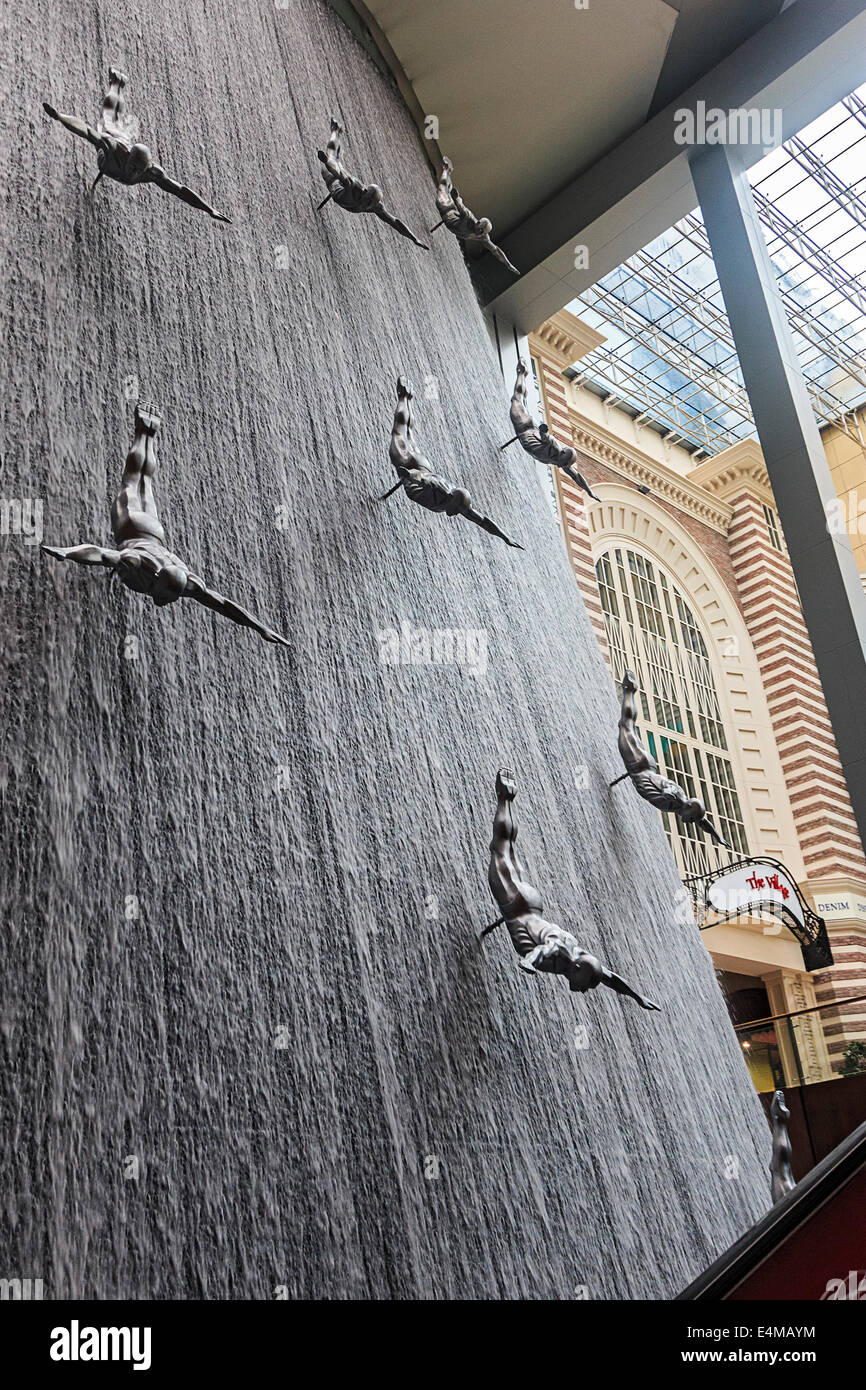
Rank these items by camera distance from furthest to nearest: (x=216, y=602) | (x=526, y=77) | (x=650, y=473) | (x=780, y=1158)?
(x=650, y=473)
(x=526, y=77)
(x=780, y=1158)
(x=216, y=602)

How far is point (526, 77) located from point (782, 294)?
6.07 metres

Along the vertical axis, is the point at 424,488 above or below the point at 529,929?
above

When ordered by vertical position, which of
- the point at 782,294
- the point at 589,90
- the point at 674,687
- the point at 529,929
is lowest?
the point at 529,929

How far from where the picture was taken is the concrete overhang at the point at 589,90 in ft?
19.8

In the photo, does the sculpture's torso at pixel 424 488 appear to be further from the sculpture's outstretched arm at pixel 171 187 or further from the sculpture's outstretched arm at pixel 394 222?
the sculpture's outstretched arm at pixel 394 222

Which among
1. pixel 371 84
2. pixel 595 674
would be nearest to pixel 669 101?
pixel 371 84

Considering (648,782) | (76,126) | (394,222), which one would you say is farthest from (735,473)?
(76,126)

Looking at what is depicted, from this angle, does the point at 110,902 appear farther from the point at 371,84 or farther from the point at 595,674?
the point at 371,84

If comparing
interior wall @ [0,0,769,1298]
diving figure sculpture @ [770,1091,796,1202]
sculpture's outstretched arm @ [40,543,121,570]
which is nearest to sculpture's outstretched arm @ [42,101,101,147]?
interior wall @ [0,0,769,1298]

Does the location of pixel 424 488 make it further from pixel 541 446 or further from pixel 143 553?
pixel 143 553

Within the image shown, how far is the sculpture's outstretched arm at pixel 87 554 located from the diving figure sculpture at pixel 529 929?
1.29 m

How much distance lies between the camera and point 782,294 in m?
11.5

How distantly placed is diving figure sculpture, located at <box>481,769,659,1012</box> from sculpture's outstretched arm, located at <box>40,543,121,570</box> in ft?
4.22

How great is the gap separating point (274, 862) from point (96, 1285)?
954mm
